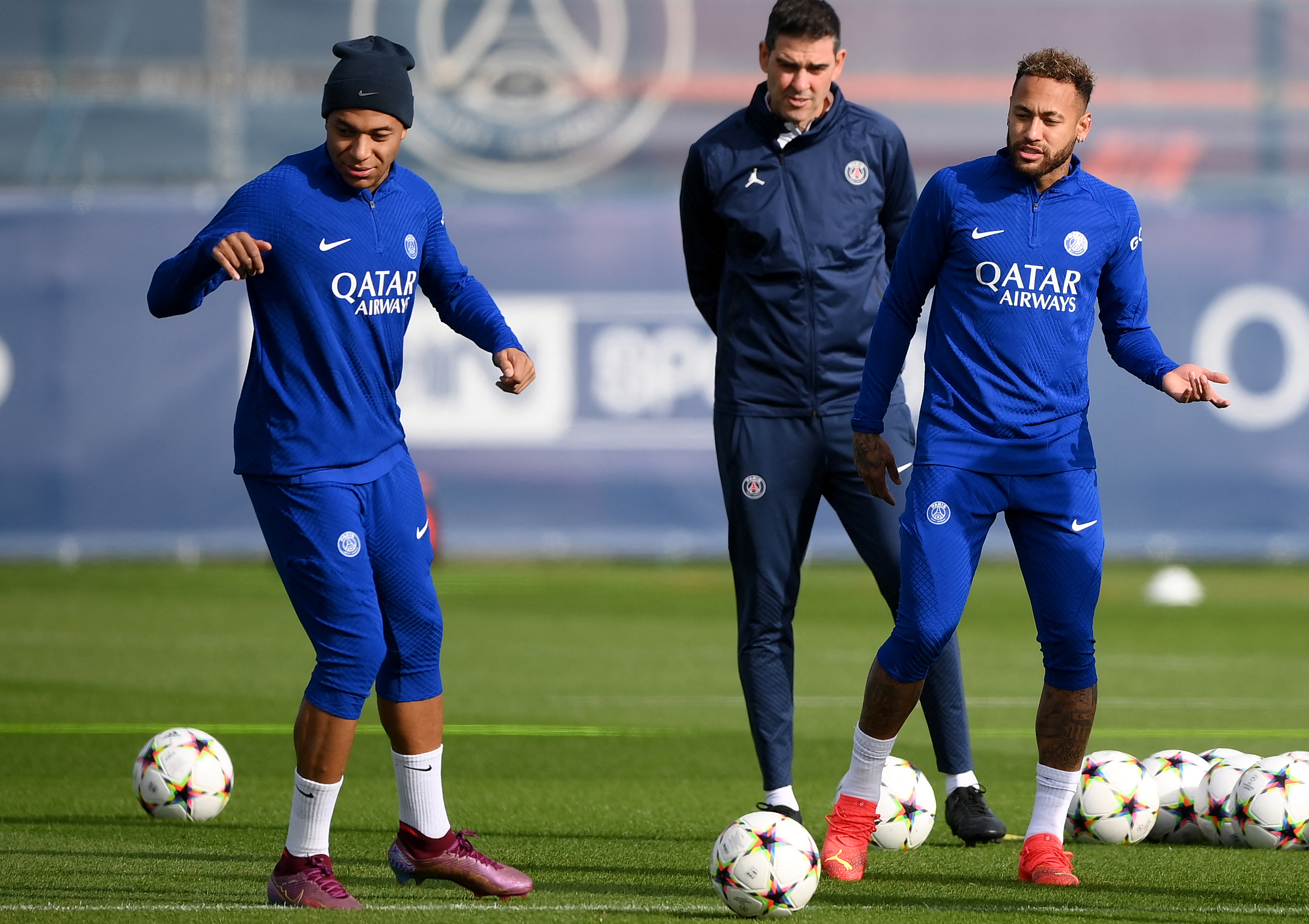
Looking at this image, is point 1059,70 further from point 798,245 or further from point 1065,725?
point 1065,725

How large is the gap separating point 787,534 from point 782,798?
84 centimetres

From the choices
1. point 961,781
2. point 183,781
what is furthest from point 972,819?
point 183,781

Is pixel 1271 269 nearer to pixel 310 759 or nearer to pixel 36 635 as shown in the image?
pixel 36 635

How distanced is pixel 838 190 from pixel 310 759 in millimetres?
2562

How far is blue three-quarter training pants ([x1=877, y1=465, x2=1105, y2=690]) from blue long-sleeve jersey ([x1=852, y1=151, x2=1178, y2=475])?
0.19 feet

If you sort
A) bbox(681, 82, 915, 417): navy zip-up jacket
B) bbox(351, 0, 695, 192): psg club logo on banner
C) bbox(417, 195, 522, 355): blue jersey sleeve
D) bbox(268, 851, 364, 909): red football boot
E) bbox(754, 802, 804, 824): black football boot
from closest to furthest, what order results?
bbox(268, 851, 364, 909): red football boot, bbox(417, 195, 522, 355): blue jersey sleeve, bbox(754, 802, 804, 824): black football boot, bbox(681, 82, 915, 417): navy zip-up jacket, bbox(351, 0, 695, 192): psg club logo on banner

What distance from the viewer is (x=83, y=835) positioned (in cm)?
620

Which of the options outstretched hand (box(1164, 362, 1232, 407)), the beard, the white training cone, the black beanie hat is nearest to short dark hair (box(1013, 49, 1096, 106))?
the beard

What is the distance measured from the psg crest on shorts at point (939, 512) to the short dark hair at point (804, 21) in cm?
164

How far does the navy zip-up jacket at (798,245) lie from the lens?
6.21 metres

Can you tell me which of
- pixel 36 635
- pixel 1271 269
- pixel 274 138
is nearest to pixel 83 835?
pixel 36 635

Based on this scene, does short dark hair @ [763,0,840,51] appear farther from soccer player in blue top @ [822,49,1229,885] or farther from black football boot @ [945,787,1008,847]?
black football boot @ [945,787,1008,847]

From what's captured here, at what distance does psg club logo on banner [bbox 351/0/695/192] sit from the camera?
18.1 metres

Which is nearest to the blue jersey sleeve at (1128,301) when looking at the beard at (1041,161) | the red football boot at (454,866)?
the beard at (1041,161)
